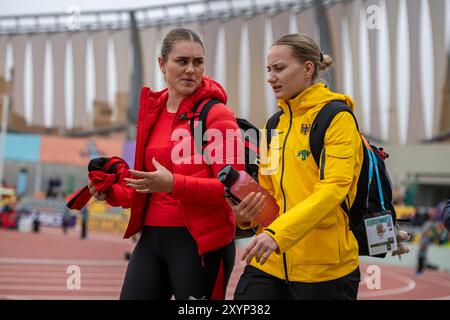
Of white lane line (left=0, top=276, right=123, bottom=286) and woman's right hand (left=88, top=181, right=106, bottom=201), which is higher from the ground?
woman's right hand (left=88, top=181, right=106, bottom=201)

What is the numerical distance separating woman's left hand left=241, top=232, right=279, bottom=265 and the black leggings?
1.99 feet

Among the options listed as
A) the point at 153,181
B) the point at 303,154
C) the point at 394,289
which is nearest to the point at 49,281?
the point at 394,289

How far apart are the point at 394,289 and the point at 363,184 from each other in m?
10.4

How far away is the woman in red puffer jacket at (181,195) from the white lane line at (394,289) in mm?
7139

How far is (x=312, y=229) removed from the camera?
2562 millimetres

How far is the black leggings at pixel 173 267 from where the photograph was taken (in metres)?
3.01

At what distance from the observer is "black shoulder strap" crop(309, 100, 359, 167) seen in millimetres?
2662

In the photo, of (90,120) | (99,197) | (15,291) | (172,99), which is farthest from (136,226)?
(90,120)

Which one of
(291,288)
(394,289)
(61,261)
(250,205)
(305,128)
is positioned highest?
(305,128)

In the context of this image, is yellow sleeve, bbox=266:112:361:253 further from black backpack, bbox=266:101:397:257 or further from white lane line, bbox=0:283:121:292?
white lane line, bbox=0:283:121:292

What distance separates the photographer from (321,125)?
2668 mm

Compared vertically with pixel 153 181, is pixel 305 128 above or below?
above

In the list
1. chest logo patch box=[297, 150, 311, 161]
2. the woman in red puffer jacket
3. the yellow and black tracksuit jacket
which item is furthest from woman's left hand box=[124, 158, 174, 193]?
chest logo patch box=[297, 150, 311, 161]

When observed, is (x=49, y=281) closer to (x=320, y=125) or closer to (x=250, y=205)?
(x=250, y=205)
